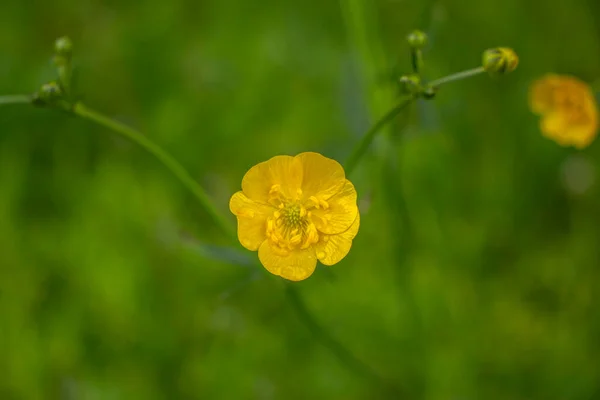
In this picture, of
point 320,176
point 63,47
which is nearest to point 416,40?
point 320,176

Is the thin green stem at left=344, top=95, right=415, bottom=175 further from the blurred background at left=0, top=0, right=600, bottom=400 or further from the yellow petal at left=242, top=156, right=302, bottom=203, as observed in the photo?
the blurred background at left=0, top=0, right=600, bottom=400

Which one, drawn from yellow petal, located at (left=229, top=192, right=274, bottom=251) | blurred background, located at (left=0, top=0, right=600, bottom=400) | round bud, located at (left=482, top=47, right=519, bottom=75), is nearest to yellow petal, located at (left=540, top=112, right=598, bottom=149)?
blurred background, located at (left=0, top=0, right=600, bottom=400)

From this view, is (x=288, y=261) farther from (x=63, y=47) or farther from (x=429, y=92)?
(x=63, y=47)

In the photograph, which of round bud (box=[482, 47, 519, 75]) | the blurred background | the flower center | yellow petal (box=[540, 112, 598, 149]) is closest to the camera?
round bud (box=[482, 47, 519, 75])

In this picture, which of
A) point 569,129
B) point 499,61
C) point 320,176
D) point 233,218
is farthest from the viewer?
point 233,218

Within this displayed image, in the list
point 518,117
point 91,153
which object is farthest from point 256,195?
point 518,117

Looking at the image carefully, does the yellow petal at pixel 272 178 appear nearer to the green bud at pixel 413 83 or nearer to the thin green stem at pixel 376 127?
the thin green stem at pixel 376 127

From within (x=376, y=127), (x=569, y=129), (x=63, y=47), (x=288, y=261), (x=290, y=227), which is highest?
(x=569, y=129)
